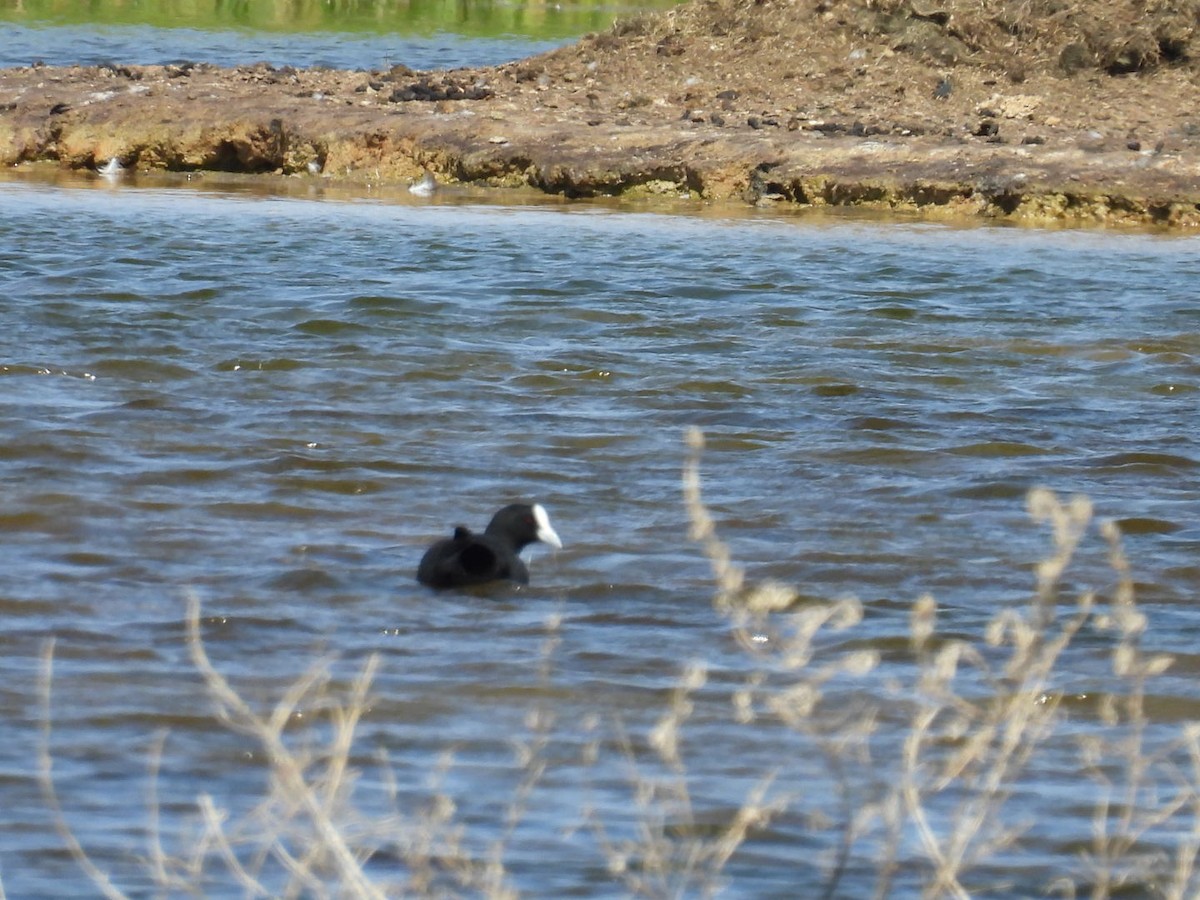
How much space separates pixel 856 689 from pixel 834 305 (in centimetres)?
642

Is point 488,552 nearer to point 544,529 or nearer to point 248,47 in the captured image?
point 544,529

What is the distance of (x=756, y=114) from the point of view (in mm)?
16766

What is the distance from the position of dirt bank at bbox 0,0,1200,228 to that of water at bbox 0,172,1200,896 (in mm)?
1192

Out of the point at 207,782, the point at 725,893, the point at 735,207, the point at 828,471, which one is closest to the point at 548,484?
the point at 828,471

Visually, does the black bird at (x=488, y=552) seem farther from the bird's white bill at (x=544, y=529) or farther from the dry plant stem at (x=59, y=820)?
the dry plant stem at (x=59, y=820)

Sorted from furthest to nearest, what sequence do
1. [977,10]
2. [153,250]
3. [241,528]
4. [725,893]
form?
[977,10]
[153,250]
[241,528]
[725,893]

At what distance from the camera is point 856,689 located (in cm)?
486

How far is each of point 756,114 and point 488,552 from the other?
11708 mm

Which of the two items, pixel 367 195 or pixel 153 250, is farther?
pixel 367 195

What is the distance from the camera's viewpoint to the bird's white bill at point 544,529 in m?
6.13

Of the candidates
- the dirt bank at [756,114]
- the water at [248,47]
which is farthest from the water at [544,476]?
the water at [248,47]

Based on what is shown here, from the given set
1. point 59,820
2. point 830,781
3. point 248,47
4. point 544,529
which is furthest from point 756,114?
point 59,820

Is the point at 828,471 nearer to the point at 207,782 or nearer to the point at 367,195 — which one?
the point at 207,782

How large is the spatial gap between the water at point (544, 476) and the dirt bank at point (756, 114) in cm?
119
